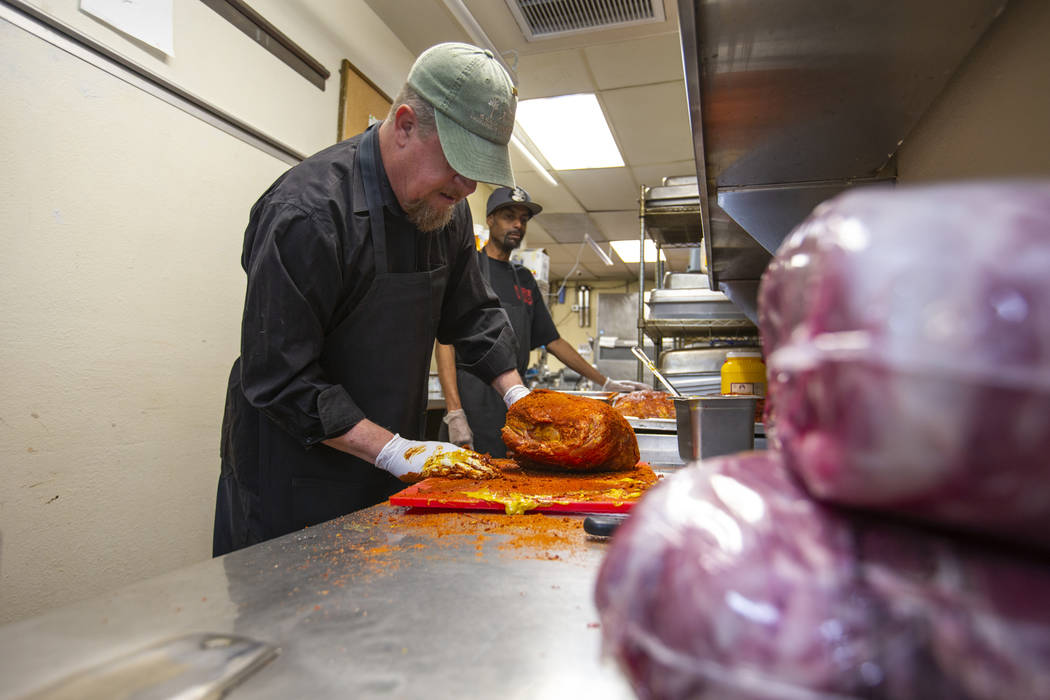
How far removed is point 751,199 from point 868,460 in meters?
1.69

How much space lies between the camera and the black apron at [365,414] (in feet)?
5.61

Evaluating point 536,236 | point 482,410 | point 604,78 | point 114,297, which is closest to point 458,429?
point 482,410

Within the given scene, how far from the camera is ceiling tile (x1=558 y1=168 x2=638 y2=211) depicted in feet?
21.3

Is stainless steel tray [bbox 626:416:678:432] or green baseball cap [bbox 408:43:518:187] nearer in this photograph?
green baseball cap [bbox 408:43:518:187]

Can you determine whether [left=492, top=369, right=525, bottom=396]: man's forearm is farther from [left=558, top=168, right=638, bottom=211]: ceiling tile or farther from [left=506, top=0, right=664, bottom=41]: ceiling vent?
[left=558, top=168, right=638, bottom=211]: ceiling tile

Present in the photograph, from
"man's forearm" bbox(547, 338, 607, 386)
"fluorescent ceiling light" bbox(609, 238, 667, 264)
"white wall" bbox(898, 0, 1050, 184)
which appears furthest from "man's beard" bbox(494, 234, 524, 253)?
"fluorescent ceiling light" bbox(609, 238, 667, 264)

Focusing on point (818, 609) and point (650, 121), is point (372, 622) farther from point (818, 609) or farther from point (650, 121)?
point (650, 121)

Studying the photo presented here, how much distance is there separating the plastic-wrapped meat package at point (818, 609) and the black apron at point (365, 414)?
4.91 ft

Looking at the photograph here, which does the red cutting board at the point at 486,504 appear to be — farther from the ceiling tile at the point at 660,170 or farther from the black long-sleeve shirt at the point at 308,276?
the ceiling tile at the point at 660,170

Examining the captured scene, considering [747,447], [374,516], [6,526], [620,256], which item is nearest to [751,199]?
[747,447]

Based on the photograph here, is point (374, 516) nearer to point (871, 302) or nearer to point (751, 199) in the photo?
point (871, 302)

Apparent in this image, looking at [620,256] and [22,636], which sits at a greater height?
[620,256]

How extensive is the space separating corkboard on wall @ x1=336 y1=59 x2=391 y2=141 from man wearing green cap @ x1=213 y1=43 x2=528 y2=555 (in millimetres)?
1926

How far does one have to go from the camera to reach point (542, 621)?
27.6 inches
